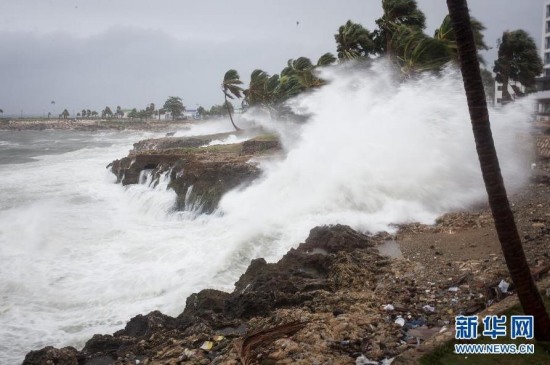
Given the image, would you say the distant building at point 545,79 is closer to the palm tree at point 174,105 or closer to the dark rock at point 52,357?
the dark rock at point 52,357

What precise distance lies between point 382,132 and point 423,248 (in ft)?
27.8

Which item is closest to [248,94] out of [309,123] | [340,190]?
[309,123]

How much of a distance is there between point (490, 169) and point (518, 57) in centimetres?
3303

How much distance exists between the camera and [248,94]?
40.2m

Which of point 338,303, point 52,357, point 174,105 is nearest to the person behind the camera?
point 52,357

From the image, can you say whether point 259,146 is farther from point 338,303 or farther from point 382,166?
point 338,303

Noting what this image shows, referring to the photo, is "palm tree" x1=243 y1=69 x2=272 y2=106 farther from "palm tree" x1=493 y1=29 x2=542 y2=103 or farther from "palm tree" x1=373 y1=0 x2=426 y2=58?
"palm tree" x1=493 y1=29 x2=542 y2=103

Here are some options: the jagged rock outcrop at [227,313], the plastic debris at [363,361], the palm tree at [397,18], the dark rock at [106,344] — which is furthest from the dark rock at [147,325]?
the palm tree at [397,18]

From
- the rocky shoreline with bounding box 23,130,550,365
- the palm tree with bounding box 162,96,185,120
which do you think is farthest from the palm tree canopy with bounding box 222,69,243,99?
the palm tree with bounding box 162,96,185,120

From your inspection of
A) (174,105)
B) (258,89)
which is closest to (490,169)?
(258,89)

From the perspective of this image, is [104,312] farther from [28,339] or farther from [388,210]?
[388,210]

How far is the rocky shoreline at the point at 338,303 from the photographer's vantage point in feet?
18.2

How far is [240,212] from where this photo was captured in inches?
582

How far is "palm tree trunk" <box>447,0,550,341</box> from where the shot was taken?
4.08m
